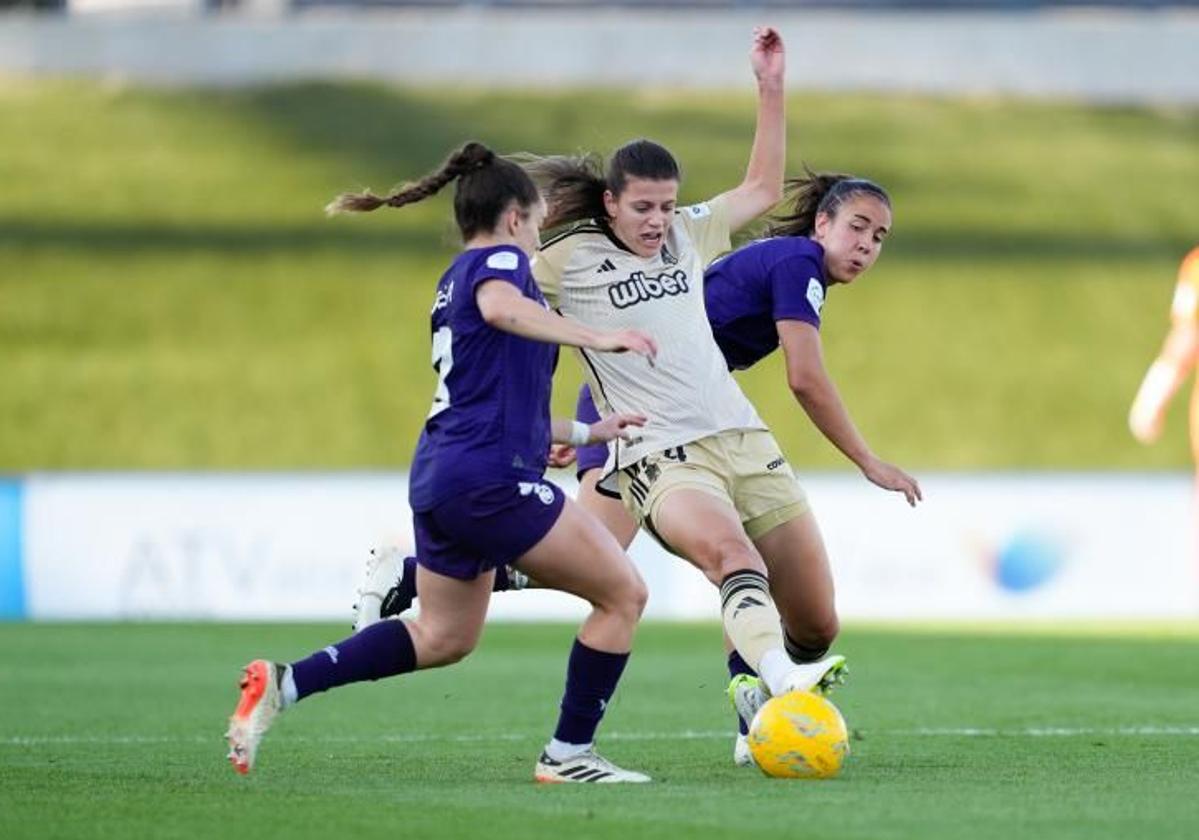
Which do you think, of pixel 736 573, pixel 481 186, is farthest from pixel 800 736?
pixel 481 186

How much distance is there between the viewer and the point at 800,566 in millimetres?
7949

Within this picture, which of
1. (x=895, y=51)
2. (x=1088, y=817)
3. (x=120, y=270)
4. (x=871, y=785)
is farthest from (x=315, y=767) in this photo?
(x=895, y=51)

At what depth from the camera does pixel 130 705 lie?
34.7 feet

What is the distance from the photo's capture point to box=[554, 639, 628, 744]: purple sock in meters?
7.19

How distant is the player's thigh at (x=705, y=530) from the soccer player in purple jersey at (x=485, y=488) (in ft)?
1.43

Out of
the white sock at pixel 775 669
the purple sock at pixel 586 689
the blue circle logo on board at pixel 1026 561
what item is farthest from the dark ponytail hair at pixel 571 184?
the blue circle logo on board at pixel 1026 561

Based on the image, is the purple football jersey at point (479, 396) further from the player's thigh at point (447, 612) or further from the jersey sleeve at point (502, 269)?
the player's thigh at point (447, 612)

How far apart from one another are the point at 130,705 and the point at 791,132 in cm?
2483

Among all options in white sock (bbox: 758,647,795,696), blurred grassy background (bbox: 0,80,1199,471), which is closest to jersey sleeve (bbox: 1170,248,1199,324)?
blurred grassy background (bbox: 0,80,1199,471)

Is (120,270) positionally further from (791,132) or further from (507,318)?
(507,318)

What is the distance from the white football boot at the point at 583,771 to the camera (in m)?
7.21

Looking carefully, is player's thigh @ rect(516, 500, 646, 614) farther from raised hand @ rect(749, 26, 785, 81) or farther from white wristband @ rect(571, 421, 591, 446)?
raised hand @ rect(749, 26, 785, 81)

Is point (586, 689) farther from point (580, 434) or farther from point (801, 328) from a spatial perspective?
point (801, 328)

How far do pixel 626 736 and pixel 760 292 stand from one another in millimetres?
1996
